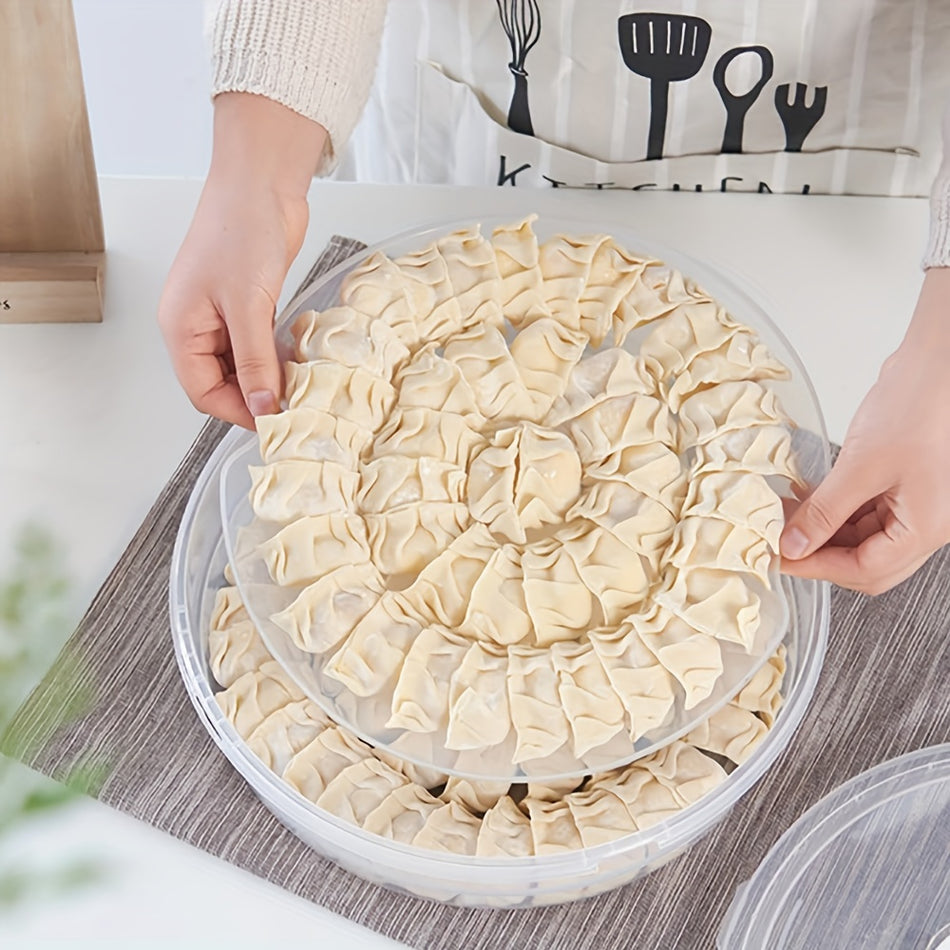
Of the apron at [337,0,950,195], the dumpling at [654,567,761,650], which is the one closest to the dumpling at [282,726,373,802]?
the dumpling at [654,567,761,650]

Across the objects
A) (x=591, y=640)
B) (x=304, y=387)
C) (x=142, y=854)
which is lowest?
(x=142, y=854)

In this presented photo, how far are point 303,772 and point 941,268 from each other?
1.64 feet

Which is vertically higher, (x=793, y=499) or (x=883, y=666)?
(x=793, y=499)

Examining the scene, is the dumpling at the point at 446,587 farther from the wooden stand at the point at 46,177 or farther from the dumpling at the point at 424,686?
the wooden stand at the point at 46,177

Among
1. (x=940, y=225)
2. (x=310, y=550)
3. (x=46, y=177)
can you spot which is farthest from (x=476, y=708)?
(x=46, y=177)

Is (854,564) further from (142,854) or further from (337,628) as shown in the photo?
(142,854)

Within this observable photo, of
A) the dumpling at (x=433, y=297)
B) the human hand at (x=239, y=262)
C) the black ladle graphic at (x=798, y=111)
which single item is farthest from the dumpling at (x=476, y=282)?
the black ladle graphic at (x=798, y=111)

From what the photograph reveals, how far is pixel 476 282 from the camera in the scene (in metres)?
0.81

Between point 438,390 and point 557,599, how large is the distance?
16 cm

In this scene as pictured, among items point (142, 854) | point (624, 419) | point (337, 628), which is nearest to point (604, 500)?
point (624, 419)

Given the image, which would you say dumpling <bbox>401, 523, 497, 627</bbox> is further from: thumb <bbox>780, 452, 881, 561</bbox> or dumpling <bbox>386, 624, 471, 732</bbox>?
thumb <bbox>780, 452, 881, 561</bbox>

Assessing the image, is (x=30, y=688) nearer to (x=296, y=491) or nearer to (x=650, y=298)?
(x=296, y=491)

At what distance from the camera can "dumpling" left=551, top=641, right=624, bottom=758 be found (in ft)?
2.20

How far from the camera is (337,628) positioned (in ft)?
2.27
